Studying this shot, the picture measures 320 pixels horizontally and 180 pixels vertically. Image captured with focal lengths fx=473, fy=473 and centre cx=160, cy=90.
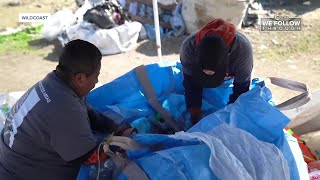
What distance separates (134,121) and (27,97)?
3.02ft

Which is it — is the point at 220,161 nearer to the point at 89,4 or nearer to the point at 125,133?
the point at 125,133

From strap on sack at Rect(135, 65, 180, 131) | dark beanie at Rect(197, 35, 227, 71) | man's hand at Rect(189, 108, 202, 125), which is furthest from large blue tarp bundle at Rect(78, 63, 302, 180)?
strap on sack at Rect(135, 65, 180, 131)

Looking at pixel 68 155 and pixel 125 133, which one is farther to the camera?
pixel 125 133

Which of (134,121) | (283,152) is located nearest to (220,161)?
(283,152)

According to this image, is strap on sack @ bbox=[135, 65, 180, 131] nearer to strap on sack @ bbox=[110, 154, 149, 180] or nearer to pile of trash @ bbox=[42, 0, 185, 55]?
strap on sack @ bbox=[110, 154, 149, 180]

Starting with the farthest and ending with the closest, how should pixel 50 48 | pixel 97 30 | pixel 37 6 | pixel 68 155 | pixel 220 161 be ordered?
pixel 37 6, pixel 50 48, pixel 97 30, pixel 68 155, pixel 220 161

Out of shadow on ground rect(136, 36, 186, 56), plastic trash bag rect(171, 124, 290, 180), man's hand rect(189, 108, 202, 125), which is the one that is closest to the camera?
plastic trash bag rect(171, 124, 290, 180)

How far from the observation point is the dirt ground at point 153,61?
4.96 m

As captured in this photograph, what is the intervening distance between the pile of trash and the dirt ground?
5.8 inches

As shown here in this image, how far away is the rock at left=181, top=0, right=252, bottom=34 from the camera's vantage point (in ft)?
18.7

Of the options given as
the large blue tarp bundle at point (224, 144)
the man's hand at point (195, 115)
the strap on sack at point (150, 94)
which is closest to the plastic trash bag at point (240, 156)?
the large blue tarp bundle at point (224, 144)

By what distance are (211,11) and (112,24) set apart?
1231mm

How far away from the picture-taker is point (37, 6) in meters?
8.02

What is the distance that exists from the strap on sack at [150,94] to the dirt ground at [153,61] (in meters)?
1.71
